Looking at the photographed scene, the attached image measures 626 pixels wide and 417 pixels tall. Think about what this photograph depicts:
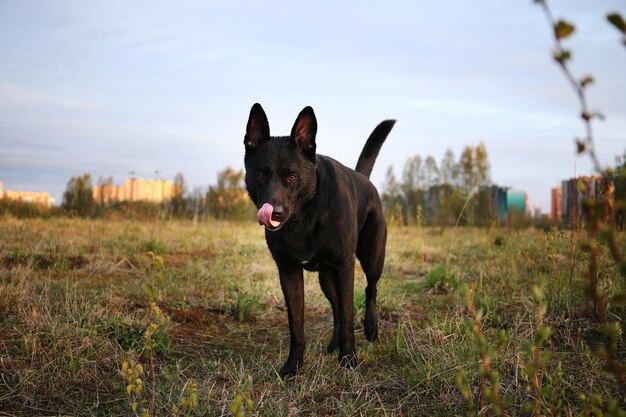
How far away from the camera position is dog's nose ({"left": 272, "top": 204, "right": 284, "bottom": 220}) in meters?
3.39

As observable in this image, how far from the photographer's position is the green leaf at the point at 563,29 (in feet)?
4.11

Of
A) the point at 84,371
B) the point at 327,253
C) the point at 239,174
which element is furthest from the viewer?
the point at 239,174

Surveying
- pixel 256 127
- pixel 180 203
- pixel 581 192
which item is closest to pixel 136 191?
pixel 180 203

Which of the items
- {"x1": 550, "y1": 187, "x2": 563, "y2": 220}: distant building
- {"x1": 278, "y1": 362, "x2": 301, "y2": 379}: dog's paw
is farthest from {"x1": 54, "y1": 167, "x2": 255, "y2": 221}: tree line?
{"x1": 278, "y1": 362, "x2": 301, "y2": 379}: dog's paw

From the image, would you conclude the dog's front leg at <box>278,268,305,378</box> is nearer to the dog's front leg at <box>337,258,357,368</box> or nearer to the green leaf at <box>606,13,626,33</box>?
the dog's front leg at <box>337,258,357,368</box>

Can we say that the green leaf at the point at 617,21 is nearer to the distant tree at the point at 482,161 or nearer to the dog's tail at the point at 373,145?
the dog's tail at the point at 373,145

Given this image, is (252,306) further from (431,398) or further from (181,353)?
(431,398)

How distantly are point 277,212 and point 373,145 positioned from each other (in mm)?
2404

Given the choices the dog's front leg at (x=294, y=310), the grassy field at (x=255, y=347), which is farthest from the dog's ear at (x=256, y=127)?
the grassy field at (x=255, y=347)

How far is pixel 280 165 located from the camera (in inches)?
141

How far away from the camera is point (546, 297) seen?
488 cm

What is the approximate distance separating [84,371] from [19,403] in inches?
16.4

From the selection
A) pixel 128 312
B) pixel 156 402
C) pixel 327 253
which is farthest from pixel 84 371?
pixel 327 253

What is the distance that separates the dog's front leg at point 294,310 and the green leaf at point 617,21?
286 centimetres
